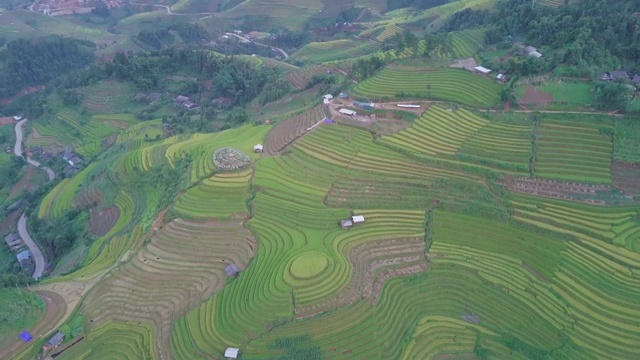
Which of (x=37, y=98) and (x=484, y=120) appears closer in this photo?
(x=484, y=120)

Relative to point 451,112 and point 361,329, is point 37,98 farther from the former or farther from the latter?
point 361,329

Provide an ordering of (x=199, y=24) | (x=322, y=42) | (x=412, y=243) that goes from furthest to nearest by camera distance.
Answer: (x=199, y=24)
(x=322, y=42)
(x=412, y=243)

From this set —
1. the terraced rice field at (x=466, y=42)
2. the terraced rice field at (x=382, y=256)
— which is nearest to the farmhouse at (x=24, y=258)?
the terraced rice field at (x=382, y=256)

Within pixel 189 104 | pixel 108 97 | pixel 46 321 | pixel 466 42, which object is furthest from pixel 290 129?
pixel 108 97

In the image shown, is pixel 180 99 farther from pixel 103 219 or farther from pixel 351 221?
pixel 351 221

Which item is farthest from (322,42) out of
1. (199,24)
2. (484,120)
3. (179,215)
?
(179,215)
